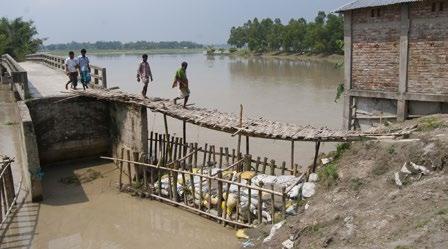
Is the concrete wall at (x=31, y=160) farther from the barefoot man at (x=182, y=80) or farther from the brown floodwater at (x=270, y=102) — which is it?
the brown floodwater at (x=270, y=102)

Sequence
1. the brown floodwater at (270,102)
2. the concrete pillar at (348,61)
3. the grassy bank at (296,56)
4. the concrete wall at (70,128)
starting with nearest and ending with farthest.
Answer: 1. the concrete pillar at (348,61)
2. the concrete wall at (70,128)
3. the brown floodwater at (270,102)
4. the grassy bank at (296,56)

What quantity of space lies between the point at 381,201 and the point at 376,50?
6.10 metres

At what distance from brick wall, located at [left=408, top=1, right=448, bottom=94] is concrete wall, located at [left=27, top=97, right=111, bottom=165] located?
1017 centimetres

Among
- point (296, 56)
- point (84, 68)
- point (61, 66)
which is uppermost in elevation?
point (84, 68)

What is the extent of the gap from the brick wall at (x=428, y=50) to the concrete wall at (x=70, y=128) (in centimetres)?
1017

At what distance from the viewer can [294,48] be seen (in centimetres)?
8000

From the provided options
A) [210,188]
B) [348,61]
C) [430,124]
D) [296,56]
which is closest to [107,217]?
[210,188]

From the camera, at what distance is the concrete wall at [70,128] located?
15.7m

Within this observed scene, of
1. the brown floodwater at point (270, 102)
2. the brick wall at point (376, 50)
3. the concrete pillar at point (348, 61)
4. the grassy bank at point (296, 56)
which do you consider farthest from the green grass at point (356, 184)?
the grassy bank at point (296, 56)

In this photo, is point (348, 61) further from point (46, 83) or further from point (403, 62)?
point (46, 83)

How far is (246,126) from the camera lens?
37.5 ft

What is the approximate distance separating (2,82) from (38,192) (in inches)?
772

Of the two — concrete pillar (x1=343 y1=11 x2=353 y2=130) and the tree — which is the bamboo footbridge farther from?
the tree

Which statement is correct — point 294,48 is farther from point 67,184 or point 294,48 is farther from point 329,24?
point 67,184
